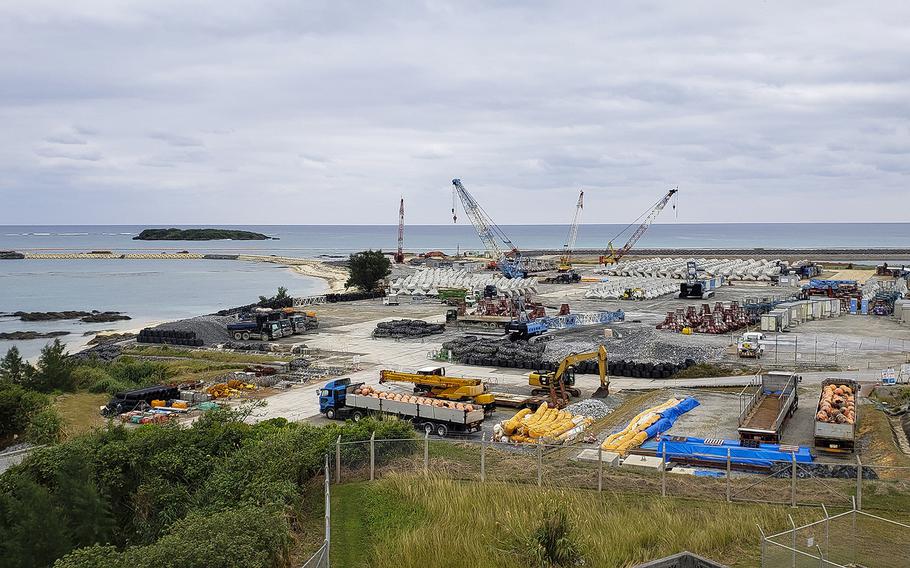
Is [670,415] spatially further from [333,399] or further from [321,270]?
[321,270]

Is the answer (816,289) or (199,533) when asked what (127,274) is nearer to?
(816,289)

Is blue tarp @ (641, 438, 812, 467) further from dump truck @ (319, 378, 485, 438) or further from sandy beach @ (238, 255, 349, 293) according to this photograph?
sandy beach @ (238, 255, 349, 293)

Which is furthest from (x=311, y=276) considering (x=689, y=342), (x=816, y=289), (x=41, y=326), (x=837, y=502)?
(x=837, y=502)

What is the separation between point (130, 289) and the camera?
118062 millimetres

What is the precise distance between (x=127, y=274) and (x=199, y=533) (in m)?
149

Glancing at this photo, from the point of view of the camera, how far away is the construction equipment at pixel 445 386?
31078 millimetres

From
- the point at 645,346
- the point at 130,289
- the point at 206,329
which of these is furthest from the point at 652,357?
the point at 130,289

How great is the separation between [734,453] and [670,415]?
240 inches

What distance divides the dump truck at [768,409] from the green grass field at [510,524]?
8264 millimetres

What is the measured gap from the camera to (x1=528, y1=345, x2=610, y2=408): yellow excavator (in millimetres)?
32969

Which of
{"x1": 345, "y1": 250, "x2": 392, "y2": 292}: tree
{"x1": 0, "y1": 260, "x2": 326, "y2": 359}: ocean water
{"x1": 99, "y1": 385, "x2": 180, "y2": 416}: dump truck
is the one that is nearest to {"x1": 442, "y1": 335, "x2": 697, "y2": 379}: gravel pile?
{"x1": 99, "y1": 385, "x2": 180, "y2": 416}: dump truck

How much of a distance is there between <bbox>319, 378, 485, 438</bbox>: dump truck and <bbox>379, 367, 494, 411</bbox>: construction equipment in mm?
1892

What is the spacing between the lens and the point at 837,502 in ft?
54.2

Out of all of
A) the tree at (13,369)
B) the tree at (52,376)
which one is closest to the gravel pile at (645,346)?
the tree at (52,376)
